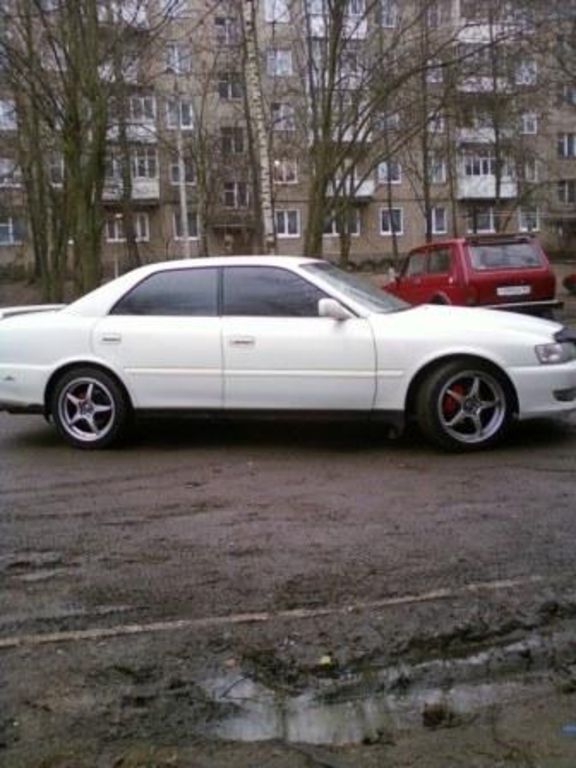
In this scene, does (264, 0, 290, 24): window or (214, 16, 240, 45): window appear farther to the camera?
(214, 16, 240, 45): window

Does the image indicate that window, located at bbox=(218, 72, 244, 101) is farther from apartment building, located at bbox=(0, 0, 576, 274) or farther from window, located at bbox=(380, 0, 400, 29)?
window, located at bbox=(380, 0, 400, 29)

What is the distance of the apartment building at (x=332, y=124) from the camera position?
70.9 ft

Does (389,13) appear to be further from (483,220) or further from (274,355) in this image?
(483,220)

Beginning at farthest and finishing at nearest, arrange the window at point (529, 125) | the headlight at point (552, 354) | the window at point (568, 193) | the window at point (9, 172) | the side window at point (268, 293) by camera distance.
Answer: the window at point (568, 193) < the window at point (529, 125) < the window at point (9, 172) < the side window at point (268, 293) < the headlight at point (552, 354)

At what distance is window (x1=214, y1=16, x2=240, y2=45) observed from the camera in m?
27.6

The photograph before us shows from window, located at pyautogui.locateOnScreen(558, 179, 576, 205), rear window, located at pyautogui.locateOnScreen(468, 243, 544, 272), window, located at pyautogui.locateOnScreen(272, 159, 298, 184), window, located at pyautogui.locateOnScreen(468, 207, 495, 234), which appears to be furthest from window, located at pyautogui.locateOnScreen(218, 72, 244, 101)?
window, located at pyautogui.locateOnScreen(558, 179, 576, 205)

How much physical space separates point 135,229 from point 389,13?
3370 cm

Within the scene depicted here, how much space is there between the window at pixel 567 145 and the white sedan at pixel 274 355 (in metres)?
59.2

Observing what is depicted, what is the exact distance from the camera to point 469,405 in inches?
277

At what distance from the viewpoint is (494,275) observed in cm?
1405

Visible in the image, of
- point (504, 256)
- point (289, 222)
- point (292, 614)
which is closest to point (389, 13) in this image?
point (504, 256)

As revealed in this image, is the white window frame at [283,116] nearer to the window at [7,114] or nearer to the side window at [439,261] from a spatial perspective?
the window at [7,114]

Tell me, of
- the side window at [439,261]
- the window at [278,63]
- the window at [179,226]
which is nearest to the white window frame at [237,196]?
the window at [179,226]

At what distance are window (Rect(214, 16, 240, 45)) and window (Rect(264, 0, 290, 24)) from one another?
1173 mm
